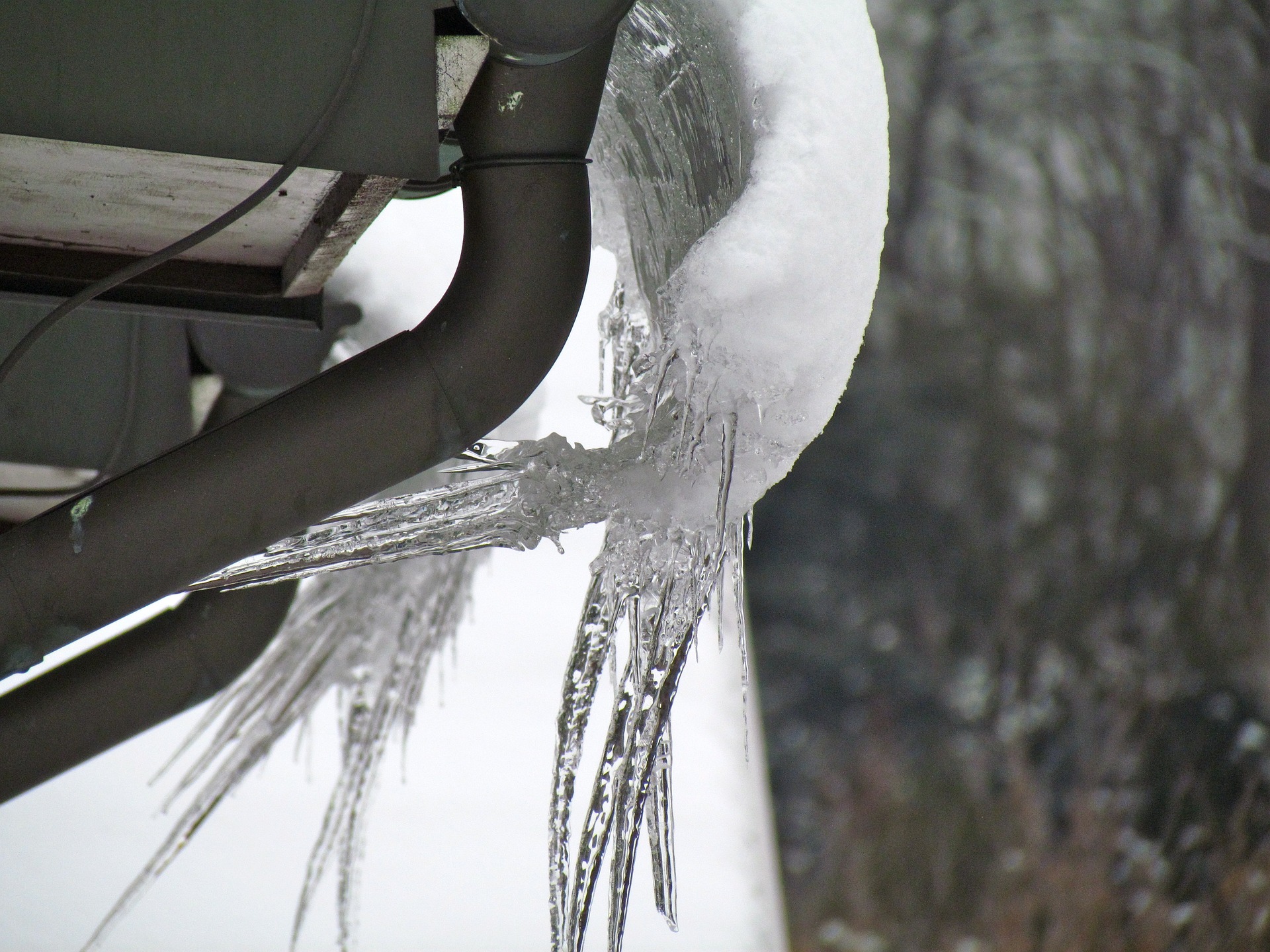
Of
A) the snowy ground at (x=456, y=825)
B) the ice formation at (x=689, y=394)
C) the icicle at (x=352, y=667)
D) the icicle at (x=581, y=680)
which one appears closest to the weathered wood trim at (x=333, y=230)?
the ice formation at (x=689, y=394)

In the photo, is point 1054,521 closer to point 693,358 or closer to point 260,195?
point 693,358

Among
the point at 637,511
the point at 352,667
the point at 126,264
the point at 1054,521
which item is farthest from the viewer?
the point at 1054,521

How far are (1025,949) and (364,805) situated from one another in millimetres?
4061

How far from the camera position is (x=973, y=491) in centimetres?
543

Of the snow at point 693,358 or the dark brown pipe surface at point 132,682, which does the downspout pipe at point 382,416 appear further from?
the dark brown pipe surface at point 132,682

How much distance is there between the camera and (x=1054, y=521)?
5.34 m

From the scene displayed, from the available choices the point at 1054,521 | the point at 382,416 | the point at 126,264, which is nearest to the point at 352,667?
the point at 126,264

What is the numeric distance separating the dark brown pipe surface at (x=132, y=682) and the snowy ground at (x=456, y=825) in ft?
4.21

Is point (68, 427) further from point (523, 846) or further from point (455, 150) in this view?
point (523, 846)

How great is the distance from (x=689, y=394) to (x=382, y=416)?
275 millimetres

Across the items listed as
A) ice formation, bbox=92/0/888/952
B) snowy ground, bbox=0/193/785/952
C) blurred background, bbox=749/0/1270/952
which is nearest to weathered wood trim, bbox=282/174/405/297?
ice formation, bbox=92/0/888/952

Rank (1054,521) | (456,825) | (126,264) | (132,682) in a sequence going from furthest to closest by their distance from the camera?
(1054,521)
(456,825)
(132,682)
(126,264)

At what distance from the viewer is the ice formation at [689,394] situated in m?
1.03

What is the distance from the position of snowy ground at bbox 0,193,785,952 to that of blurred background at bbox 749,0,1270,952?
1.44 metres
